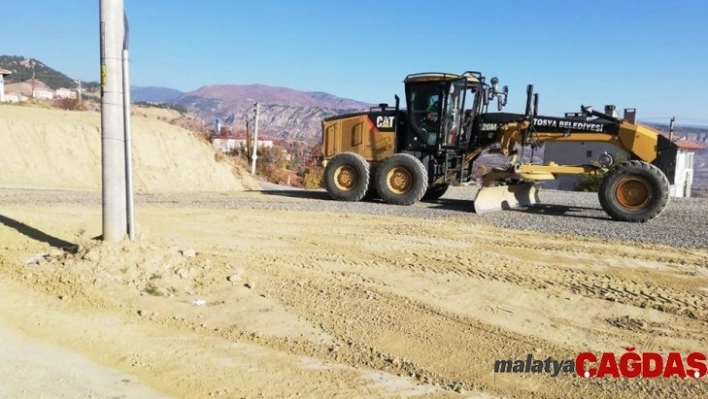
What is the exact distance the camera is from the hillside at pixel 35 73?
82.6 meters

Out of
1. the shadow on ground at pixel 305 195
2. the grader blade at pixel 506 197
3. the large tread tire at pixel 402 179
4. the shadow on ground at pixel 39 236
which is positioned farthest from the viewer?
the shadow on ground at pixel 305 195

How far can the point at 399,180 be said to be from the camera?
13719 mm

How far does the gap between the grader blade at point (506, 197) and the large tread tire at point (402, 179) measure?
1.61m

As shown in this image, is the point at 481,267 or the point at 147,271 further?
the point at 481,267

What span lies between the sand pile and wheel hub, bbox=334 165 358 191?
8655 mm

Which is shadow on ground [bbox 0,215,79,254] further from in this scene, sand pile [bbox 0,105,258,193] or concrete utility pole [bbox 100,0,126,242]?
sand pile [bbox 0,105,258,193]

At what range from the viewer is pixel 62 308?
16.3 feet

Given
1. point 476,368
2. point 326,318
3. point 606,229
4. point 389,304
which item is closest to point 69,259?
point 326,318

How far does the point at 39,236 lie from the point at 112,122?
220 cm

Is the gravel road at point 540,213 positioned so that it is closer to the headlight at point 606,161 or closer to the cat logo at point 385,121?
the headlight at point 606,161

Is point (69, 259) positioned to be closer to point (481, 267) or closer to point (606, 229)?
point (481, 267)

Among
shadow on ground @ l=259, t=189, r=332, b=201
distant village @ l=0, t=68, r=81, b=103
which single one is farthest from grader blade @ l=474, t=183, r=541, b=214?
distant village @ l=0, t=68, r=81, b=103

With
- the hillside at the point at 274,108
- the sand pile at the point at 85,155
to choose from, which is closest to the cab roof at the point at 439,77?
the sand pile at the point at 85,155

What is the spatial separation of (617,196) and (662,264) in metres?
4.14
